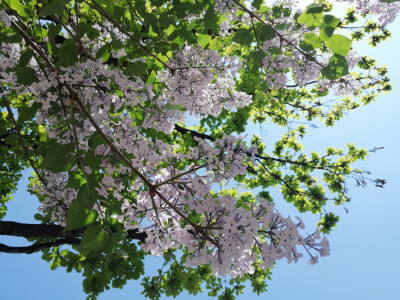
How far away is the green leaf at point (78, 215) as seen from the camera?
1.45 meters

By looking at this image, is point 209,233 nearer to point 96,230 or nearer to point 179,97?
point 96,230

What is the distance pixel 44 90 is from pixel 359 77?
8121 millimetres

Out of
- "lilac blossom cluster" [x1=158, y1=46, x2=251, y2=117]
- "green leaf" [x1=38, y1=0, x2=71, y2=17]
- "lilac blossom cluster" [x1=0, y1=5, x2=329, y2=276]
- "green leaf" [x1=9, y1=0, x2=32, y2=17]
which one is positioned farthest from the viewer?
"lilac blossom cluster" [x1=158, y1=46, x2=251, y2=117]

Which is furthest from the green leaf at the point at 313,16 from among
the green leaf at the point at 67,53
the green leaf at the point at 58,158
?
the green leaf at the point at 58,158

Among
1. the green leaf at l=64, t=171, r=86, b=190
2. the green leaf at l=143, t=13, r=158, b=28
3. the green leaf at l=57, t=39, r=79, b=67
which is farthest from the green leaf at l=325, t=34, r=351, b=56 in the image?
the green leaf at l=64, t=171, r=86, b=190

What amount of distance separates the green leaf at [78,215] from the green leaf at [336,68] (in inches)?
70.0

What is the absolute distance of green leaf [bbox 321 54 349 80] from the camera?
1914 mm

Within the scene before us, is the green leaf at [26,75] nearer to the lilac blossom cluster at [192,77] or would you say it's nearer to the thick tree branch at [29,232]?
the lilac blossom cluster at [192,77]

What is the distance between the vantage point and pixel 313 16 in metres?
1.83

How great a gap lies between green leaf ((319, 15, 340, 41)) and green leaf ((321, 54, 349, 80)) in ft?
0.66

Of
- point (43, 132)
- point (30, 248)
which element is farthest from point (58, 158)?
point (30, 248)

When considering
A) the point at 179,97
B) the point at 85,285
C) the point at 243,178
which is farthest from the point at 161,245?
the point at 243,178

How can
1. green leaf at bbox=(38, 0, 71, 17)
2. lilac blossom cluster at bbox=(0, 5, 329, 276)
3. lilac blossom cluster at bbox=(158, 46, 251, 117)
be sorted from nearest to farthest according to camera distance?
green leaf at bbox=(38, 0, 71, 17) → lilac blossom cluster at bbox=(0, 5, 329, 276) → lilac blossom cluster at bbox=(158, 46, 251, 117)

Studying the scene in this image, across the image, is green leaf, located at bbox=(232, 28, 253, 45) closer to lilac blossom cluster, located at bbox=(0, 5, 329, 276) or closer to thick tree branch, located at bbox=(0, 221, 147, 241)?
lilac blossom cluster, located at bbox=(0, 5, 329, 276)
